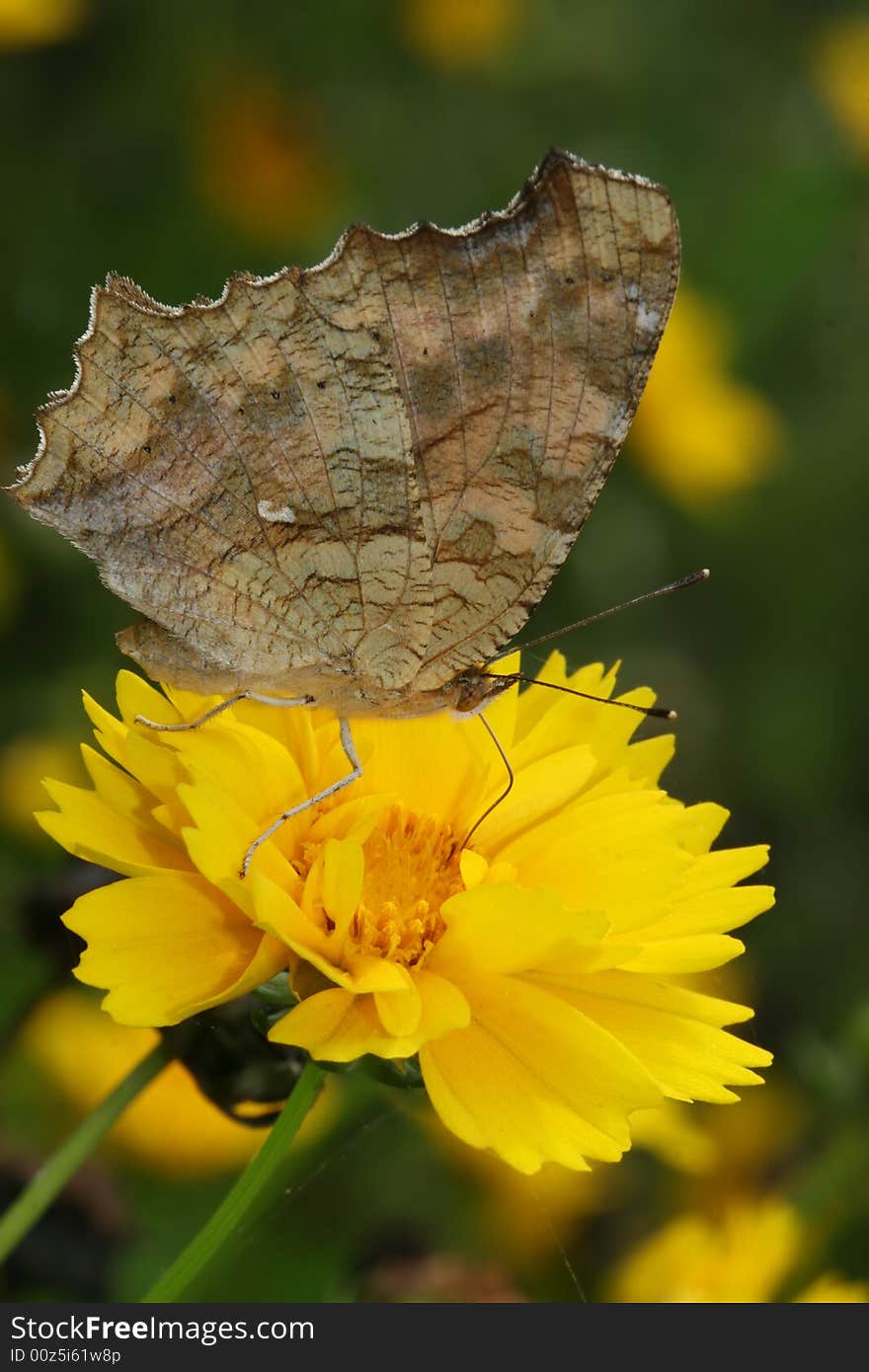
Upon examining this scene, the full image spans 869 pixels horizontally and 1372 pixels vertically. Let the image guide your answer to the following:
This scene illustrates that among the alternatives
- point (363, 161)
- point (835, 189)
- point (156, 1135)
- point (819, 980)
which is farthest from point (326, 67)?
point (156, 1135)

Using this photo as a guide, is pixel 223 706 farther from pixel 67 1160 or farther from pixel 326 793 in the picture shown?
pixel 67 1160

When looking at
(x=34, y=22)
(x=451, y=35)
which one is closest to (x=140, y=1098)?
(x=34, y=22)

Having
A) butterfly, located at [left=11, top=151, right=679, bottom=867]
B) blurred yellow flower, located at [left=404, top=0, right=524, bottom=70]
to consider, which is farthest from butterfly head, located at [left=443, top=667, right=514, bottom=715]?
blurred yellow flower, located at [left=404, top=0, right=524, bottom=70]

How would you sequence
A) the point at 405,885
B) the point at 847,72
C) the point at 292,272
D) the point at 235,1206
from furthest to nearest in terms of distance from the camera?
the point at 847,72
the point at 292,272
the point at 405,885
the point at 235,1206

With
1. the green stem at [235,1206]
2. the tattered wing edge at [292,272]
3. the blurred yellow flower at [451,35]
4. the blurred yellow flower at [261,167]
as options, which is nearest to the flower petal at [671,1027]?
the green stem at [235,1206]

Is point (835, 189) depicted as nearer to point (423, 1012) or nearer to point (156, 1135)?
point (156, 1135)
